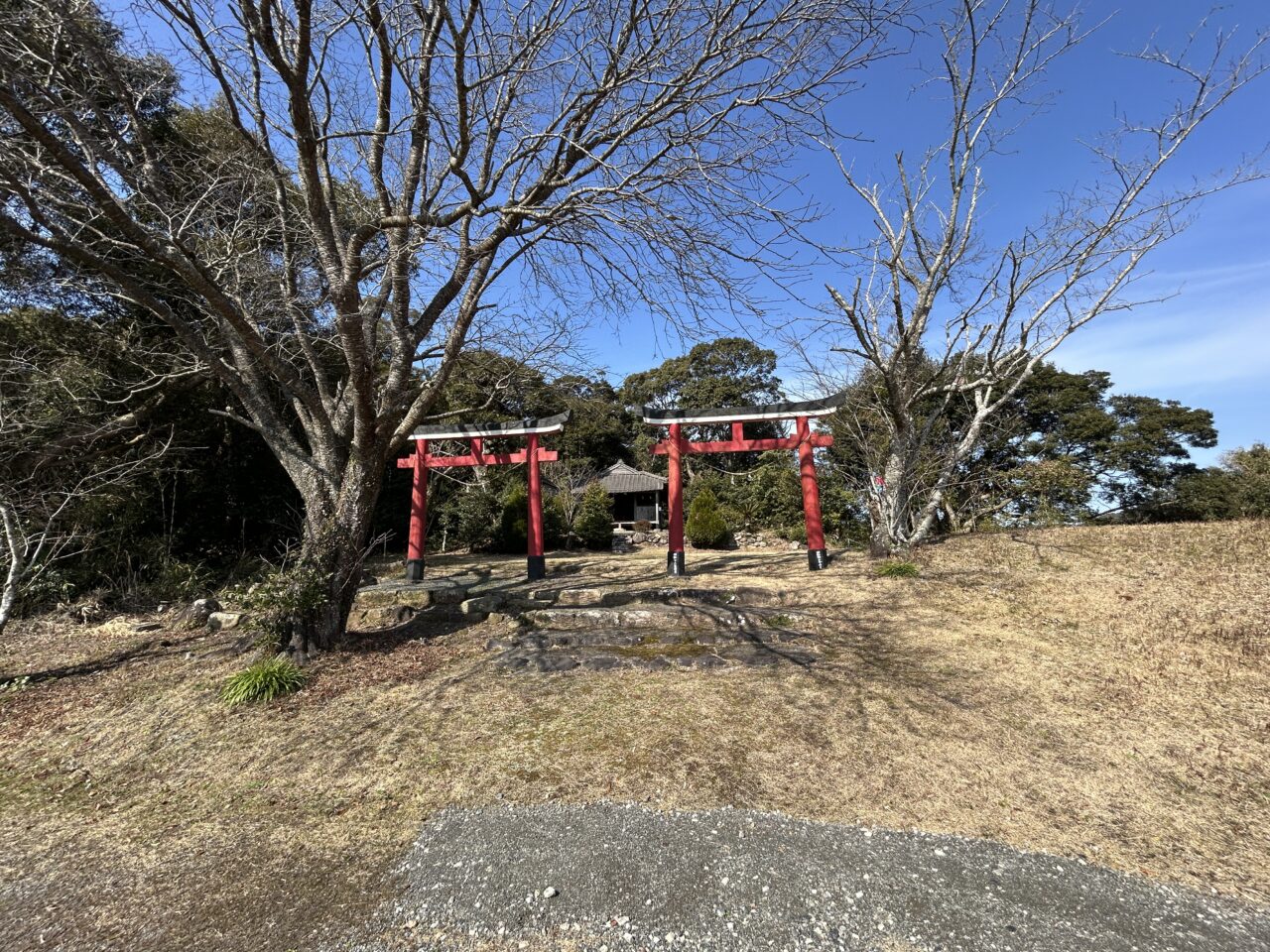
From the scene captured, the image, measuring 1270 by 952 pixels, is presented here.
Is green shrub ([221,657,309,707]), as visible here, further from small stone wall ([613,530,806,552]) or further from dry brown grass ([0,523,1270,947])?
small stone wall ([613,530,806,552])

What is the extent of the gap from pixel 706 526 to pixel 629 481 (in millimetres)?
8240

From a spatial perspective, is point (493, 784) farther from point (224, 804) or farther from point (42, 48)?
point (42, 48)

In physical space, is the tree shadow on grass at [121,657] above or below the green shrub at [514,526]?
below

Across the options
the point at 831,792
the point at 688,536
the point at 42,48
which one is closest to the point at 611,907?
the point at 831,792

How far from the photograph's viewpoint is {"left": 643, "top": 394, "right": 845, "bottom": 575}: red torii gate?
846 centimetres

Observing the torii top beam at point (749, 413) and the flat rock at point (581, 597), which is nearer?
the flat rock at point (581, 597)

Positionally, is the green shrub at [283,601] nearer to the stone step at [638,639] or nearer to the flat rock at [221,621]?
the stone step at [638,639]

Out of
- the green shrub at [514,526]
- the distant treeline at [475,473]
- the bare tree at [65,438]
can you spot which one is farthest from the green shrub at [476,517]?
the bare tree at [65,438]

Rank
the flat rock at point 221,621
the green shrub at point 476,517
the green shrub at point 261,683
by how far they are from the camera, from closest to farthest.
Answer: the green shrub at point 261,683
the flat rock at point 221,621
the green shrub at point 476,517

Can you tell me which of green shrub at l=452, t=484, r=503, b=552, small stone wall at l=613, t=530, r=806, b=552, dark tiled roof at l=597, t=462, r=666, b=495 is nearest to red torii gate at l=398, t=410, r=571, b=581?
green shrub at l=452, t=484, r=503, b=552

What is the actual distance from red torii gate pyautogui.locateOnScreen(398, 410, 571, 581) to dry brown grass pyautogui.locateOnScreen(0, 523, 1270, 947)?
334 cm

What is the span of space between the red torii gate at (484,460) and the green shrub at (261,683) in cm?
457

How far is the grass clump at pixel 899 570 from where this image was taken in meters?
7.15

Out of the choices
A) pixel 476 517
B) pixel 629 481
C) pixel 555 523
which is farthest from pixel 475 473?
pixel 629 481
